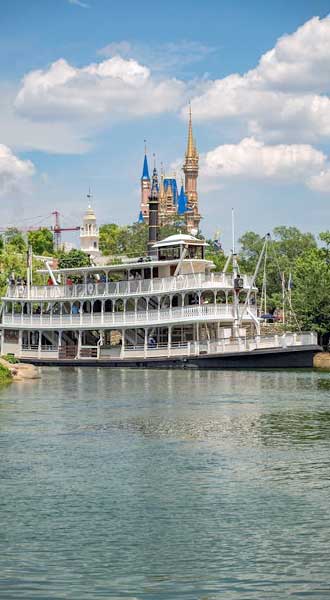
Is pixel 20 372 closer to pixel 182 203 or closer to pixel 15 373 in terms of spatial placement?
pixel 15 373

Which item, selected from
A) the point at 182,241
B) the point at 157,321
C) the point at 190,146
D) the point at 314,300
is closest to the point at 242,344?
the point at 157,321

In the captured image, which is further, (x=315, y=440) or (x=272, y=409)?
(x=272, y=409)

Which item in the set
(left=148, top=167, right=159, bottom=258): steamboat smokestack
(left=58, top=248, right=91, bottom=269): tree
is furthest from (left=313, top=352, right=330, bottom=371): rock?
(left=58, top=248, right=91, bottom=269): tree

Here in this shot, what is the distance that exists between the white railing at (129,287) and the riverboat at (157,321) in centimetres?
7

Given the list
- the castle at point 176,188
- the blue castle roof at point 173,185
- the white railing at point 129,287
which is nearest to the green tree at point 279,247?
the white railing at point 129,287

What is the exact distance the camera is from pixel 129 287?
212 feet

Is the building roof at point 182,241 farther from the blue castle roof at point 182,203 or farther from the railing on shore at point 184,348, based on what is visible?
the blue castle roof at point 182,203

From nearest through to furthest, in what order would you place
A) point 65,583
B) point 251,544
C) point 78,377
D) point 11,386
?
point 65,583 → point 251,544 → point 11,386 → point 78,377

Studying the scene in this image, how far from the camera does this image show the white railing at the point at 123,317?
5966 cm

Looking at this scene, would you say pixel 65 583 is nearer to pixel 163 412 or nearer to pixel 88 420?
pixel 88 420

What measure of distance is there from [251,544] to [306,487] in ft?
15.3

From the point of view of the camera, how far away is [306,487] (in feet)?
67.3

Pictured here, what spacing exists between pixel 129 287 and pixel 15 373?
14.4m

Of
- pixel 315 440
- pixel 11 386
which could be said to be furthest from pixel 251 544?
pixel 11 386
